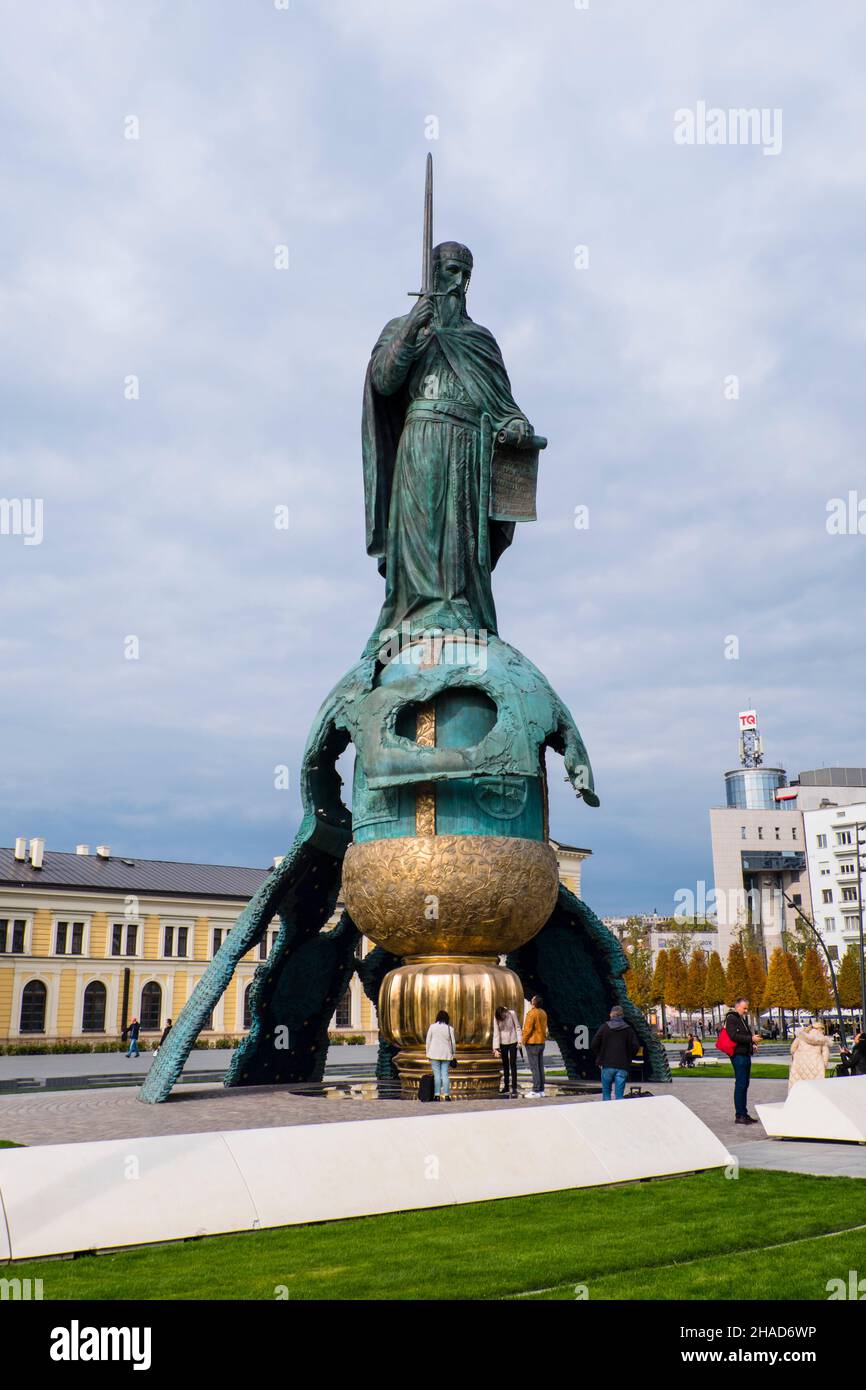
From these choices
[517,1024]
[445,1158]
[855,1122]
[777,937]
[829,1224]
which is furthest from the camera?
[777,937]

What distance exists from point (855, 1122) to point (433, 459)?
A: 10.8m

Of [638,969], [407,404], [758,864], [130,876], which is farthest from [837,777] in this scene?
[407,404]

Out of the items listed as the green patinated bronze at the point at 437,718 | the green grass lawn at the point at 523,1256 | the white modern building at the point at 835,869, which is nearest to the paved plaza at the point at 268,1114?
the green patinated bronze at the point at 437,718

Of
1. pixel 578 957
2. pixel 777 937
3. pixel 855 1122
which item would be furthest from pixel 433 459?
pixel 777 937

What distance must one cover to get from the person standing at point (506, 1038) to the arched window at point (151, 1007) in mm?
42087

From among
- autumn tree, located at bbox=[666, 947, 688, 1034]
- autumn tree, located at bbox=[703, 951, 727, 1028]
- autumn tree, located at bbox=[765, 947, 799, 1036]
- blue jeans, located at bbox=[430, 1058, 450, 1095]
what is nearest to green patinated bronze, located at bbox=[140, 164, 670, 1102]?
blue jeans, located at bbox=[430, 1058, 450, 1095]

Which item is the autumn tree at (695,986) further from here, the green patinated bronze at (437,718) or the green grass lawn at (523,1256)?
the green grass lawn at (523,1256)

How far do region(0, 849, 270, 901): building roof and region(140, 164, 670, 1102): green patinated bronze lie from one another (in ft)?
119

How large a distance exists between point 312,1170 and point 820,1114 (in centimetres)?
692

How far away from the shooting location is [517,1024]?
1622 cm

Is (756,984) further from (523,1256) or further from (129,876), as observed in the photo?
(523,1256)

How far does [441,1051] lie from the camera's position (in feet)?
50.0

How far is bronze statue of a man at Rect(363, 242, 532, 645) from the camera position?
18266mm
